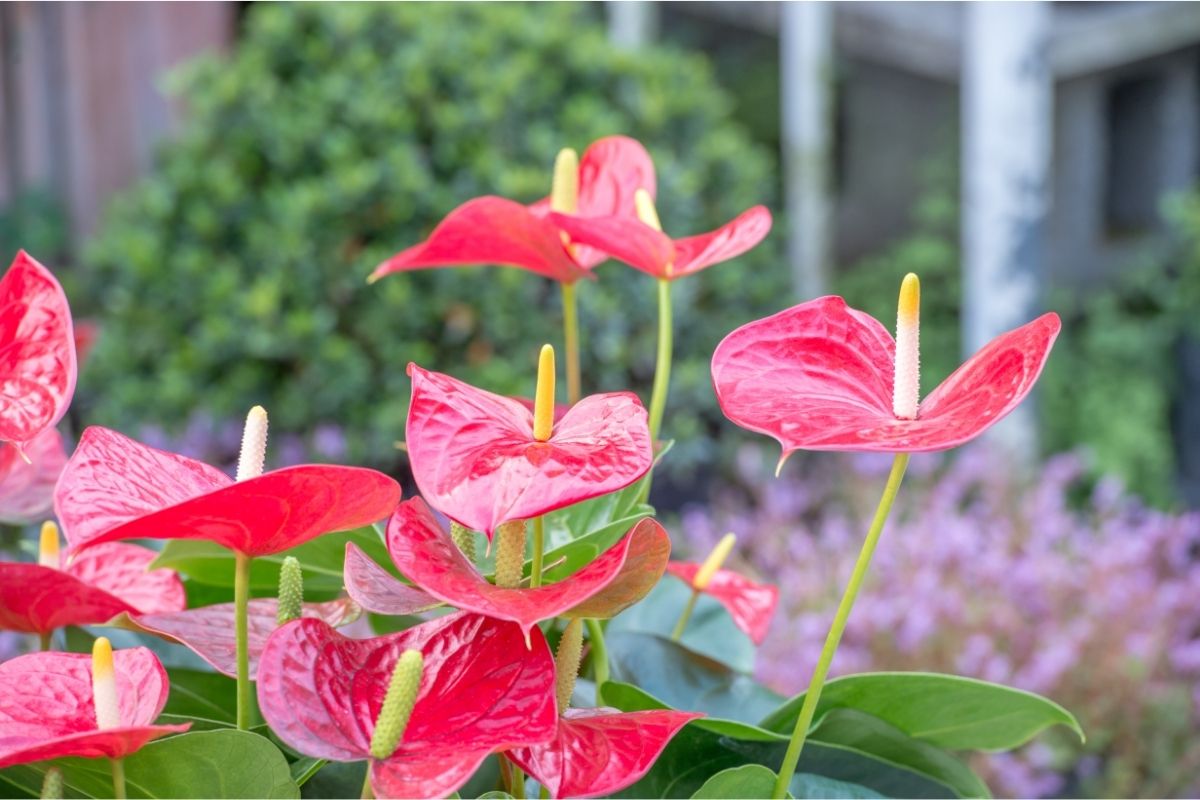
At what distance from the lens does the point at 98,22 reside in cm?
255

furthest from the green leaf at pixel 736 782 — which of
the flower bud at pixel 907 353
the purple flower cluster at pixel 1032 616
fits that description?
the purple flower cluster at pixel 1032 616

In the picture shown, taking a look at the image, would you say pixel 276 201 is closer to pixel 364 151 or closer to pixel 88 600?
pixel 364 151

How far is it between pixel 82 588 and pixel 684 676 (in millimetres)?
211

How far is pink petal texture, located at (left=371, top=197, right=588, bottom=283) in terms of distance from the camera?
47 centimetres

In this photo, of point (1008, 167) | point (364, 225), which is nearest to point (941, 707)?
point (364, 225)

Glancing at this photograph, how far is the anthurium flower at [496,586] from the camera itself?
1.00 ft

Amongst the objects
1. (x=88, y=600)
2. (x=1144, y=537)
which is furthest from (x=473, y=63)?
(x=88, y=600)

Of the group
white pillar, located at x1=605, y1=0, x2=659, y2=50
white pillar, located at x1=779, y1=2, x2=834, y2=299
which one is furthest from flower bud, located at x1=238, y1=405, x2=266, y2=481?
white pillar, located at x1=605, y1=0, x2=659, y2=50

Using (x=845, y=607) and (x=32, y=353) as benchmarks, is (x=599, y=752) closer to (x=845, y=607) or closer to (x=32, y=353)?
(x=845, y=607)

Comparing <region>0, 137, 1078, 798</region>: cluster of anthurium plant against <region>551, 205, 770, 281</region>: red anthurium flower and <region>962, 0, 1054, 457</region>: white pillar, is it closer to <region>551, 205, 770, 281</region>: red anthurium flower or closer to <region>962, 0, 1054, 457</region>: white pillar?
<region>551, 205, 770, 281</region>: red anthurium flower

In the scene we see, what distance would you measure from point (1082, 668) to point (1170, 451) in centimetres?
121

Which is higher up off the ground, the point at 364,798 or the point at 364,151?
the point at 364,151

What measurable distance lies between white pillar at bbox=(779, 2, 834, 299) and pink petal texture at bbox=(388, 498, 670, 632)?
241cm

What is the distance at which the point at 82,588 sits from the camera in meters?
0.41
